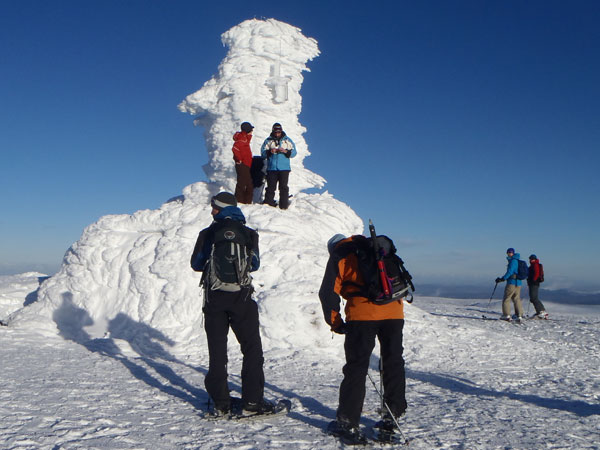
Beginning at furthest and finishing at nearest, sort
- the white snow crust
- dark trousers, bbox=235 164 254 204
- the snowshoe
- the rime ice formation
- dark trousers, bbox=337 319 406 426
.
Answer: dark trousers, bbox=235 164 254 204 < the rime ice formation < the white snow crust < dark trousers, bbox=337 319 406 426 < the snowshoe

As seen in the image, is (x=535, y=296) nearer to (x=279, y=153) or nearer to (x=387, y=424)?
(x=279, y=153)

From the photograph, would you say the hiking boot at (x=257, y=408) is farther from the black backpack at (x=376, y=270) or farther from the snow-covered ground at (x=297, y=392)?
the black backpack at (x=376, y=270)

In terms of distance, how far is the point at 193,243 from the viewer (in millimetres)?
9391

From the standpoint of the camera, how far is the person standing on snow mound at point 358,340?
12.3 feet

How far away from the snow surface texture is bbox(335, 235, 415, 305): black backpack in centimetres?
779

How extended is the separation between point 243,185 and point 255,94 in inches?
108

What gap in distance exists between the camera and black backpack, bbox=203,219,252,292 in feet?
13.9

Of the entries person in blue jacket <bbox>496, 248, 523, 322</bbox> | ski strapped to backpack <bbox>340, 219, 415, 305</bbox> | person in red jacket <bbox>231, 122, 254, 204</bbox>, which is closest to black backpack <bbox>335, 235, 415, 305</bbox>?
ski strapped to backpack <bbox>340, 219, 415, 305</bbox>

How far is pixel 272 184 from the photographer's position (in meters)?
10.0

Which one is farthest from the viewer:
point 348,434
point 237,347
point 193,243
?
point 193,243

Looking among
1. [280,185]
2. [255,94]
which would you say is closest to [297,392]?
[280,185]

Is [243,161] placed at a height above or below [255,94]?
below

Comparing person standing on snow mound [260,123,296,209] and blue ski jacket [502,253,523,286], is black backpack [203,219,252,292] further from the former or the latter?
blue ski jacket [502,253,523,286]

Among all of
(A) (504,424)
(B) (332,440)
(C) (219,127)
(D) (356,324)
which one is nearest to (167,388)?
(B) (332,440)
